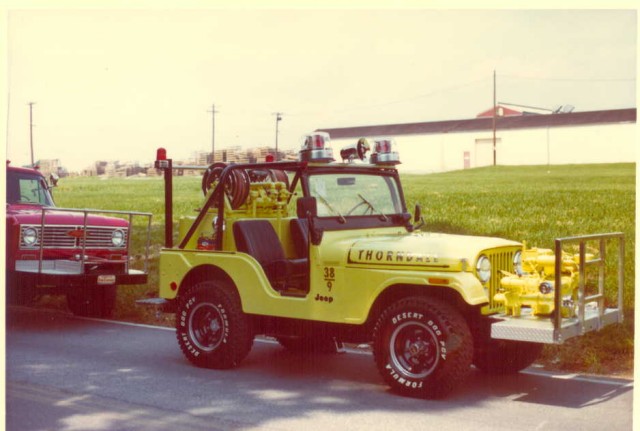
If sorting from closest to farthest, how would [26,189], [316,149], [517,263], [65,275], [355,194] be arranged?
[517,263] → [316,149] → [355,194] → [65,275] → [26,189]

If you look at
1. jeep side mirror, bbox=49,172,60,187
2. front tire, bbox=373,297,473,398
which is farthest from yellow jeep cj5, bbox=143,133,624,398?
jeep side mirror, bbox=49,172,60,187

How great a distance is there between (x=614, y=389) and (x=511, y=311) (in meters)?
1.14

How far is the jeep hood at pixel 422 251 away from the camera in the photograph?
6676 millimetres

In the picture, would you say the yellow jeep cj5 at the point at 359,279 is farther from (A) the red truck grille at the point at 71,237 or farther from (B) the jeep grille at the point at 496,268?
(A) the red truck grille at the point at 71,237

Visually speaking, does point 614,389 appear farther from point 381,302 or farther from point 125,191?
point 125,191

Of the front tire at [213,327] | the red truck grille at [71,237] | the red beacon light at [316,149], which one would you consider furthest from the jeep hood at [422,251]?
the red truck grille at [71,237]

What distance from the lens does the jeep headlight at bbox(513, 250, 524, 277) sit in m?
7.15

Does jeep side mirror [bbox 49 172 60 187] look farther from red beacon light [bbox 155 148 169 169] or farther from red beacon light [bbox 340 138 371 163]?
red beacon light [bbox 340 138 371 163]

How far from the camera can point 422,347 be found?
22.0 feet

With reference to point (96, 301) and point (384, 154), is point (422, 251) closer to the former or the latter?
point (384, 154)

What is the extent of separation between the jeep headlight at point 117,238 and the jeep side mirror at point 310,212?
414cm

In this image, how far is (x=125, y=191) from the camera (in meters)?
12.3

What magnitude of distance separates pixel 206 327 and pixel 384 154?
2.26 m

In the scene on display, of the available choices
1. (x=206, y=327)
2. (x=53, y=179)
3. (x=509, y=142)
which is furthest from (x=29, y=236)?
(x=509, y=142)
